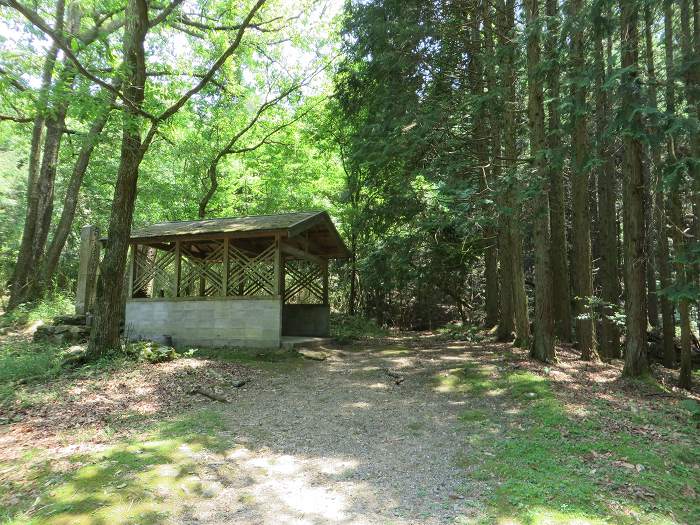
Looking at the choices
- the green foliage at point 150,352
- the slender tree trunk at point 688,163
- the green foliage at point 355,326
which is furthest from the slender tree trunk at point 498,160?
the green foliage at point 150,352

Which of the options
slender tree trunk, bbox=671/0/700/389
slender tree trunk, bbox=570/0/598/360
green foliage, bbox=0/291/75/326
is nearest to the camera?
slender tree trunk, bbox=671/0/700/389

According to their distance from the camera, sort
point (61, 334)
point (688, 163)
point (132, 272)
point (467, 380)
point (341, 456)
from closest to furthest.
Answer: point (341, 456) < point (688, 163) < point (467, 380) < point (61, 334) < point (132, 272)

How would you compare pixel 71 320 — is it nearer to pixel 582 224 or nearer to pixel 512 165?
pixel 512 165

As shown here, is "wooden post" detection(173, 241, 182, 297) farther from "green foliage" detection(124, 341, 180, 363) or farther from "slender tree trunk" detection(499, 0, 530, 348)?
"slender tree trunk" detection(499, 0, 530, 348)

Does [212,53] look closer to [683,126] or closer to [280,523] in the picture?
[683,126]

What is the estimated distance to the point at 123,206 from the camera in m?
9.45

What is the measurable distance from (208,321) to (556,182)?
9696 millimetres

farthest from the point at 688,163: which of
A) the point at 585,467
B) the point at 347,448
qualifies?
the point at 347,448

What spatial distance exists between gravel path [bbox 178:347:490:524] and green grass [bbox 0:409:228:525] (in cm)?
26

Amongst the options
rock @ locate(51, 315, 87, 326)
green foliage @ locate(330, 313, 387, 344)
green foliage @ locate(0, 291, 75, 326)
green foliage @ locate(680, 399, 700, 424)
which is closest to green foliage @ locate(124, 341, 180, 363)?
rock @ locate(51, 315, 87, 326)

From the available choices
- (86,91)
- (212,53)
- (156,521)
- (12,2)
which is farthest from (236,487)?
→ (212,53)

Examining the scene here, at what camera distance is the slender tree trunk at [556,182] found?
788 centimetres

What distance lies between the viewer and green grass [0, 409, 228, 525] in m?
3.47

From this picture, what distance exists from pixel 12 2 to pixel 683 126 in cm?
967
